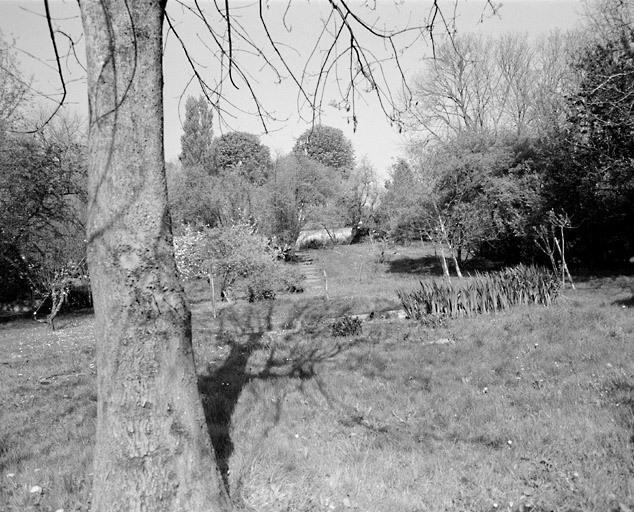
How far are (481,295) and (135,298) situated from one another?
9.40 meters

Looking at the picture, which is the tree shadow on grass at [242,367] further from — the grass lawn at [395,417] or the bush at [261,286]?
the bush at [261,286]

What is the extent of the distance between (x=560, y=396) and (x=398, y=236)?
73.5 feet

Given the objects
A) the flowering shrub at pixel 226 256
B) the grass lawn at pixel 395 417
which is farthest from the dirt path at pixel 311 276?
the grass lawn at pixel 395 417

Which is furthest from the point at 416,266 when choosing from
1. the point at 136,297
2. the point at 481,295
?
the point at 136,297

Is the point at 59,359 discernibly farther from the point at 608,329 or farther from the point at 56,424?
the point at 608,329

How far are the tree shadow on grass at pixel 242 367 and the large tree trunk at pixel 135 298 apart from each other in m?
0.83

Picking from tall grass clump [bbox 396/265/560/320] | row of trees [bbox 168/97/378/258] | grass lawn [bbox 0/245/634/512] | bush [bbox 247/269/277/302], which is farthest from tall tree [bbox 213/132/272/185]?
grass lawn [bbox 0/245/634/512]

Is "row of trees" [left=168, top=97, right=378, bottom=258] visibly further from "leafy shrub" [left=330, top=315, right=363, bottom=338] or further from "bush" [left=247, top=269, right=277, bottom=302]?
"leafy shrub" [left=330, top=315, right=363, bottom=338]

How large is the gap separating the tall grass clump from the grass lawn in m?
0.67

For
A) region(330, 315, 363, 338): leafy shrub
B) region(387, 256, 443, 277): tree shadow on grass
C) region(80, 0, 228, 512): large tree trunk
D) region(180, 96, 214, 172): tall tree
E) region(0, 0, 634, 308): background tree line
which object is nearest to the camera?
region(80, 0, 228, 512): large tree trunk

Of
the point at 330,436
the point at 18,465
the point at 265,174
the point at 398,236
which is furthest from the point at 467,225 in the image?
the point at 265,174

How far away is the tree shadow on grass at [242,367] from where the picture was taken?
4.01 m

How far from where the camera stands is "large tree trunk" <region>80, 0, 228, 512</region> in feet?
6.73

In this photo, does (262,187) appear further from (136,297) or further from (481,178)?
(136,297)
